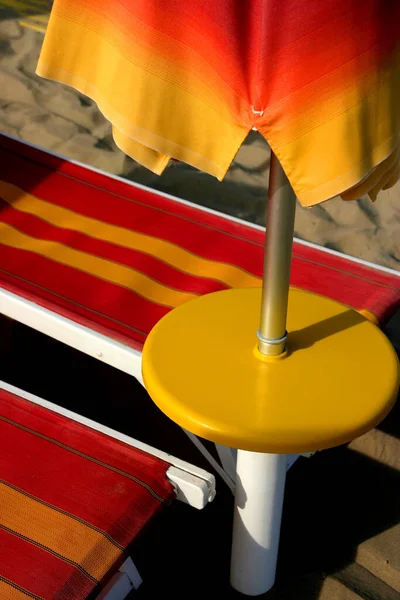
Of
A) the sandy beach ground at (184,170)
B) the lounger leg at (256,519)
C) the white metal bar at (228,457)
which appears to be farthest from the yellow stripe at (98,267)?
the sandy beach ground at (184,170)

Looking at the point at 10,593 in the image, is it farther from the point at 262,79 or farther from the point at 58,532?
the point at 262,79

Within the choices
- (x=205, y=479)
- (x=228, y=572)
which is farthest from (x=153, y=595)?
(x=205, y=479)

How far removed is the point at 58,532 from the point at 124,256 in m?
1.13

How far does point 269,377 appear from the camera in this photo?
1.45 metres

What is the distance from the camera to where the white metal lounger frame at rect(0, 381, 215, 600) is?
5.26ft

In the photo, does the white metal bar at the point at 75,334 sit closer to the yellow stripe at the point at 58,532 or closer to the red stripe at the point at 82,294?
the red stripe at the point at 82,294

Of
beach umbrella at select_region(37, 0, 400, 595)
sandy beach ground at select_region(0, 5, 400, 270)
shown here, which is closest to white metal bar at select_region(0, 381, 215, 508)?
beach umbrella at select_region(37, 0, 400, 595)

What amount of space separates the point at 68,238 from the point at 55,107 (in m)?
2.07

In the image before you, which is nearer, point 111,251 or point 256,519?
point 256,519

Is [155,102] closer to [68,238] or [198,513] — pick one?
[198,513]

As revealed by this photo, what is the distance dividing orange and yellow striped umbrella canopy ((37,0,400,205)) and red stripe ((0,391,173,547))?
86cm

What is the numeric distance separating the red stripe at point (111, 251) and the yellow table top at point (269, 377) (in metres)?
0.63

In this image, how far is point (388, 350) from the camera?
155 centimetres

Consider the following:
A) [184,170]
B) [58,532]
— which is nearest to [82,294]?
[58,532]
